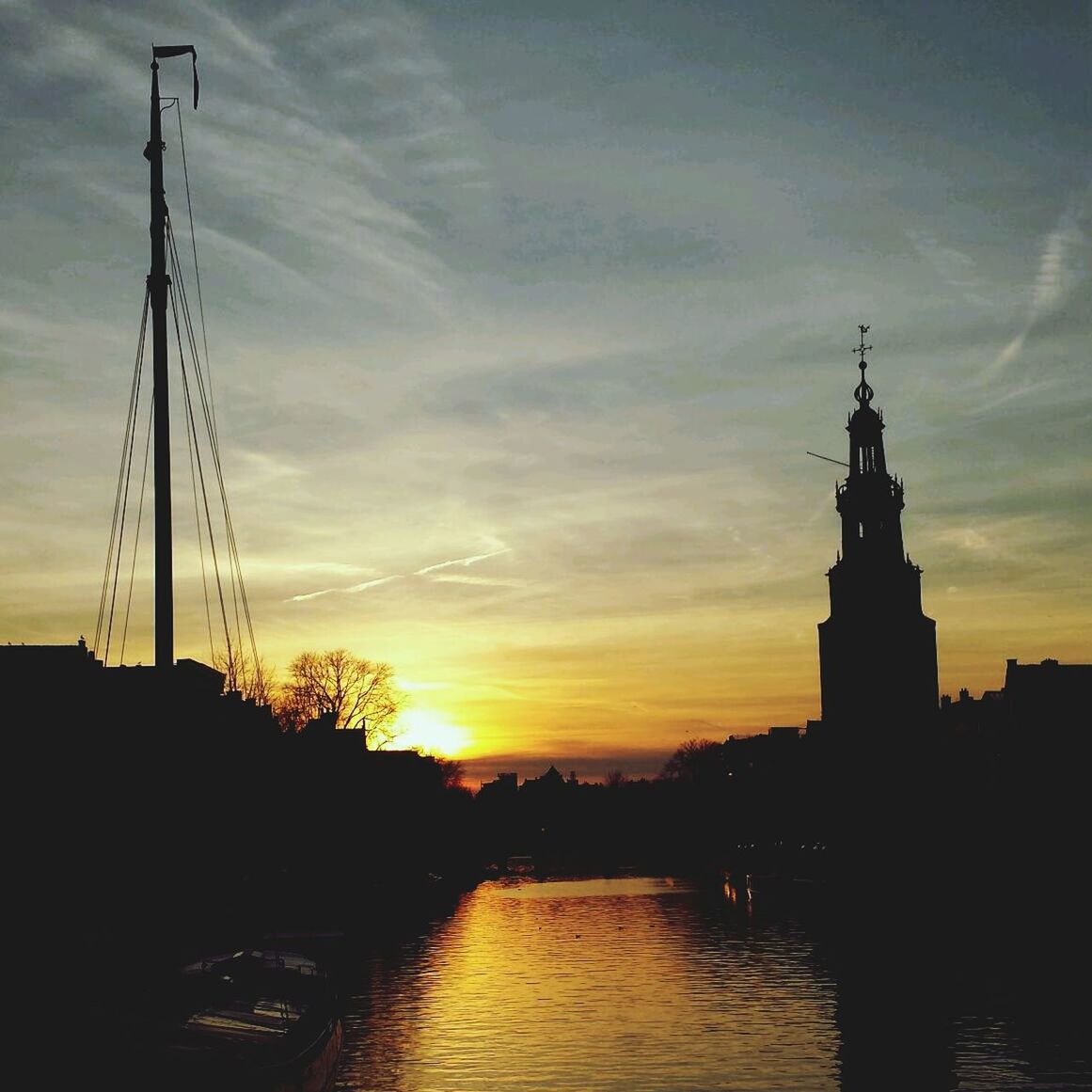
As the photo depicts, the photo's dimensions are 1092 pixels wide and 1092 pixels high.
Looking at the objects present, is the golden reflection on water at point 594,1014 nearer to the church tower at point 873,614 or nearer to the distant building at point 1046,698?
the distant building at point 1046,698

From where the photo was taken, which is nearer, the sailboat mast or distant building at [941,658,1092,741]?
the sailboat mast

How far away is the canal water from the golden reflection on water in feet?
0.36

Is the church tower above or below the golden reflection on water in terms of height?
above

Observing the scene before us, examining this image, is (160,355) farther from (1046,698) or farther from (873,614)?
(873,614)

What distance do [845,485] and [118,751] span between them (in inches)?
4396

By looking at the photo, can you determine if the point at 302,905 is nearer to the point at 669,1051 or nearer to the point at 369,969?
the point at 369,969

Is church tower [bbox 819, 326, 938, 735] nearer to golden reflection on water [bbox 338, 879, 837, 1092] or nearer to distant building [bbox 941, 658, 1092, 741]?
distant building [bbox 941, 658, 1092, 741]

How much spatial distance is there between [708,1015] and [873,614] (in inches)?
3934

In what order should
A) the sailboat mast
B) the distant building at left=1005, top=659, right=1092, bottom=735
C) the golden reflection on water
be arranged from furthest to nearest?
1. the distant building at left=1005, top=659, right=1092, bottom=735
2. the golden reflection on water
3. the sailboat mast

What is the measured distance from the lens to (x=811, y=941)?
249 feet

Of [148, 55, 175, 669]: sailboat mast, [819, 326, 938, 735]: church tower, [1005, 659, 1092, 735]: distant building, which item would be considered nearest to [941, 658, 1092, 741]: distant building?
[1005, 659, 1092, 735]: distant building

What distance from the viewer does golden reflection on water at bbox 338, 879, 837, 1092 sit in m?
39.8

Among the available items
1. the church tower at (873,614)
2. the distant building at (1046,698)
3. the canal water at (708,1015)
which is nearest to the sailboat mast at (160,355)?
the canal water at (708,1015)

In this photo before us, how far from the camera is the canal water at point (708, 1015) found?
39.4 meters
